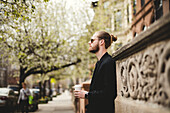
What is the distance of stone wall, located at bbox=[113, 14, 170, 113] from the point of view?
1.98 m

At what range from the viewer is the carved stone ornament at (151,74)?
78.4 inches

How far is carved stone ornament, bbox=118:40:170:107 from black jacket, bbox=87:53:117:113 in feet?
0.90

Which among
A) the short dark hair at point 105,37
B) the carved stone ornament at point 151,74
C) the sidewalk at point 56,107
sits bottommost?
the sidewalk at point 56,107

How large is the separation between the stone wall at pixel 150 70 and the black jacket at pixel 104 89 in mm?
274

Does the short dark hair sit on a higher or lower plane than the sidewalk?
higher

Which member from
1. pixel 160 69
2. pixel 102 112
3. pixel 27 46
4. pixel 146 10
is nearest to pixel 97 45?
pixel 102 112

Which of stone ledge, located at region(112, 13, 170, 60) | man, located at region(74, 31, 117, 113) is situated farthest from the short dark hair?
stone ledge, located at region(112, 13, 170, 60)

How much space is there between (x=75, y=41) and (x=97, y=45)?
17919 millimetres

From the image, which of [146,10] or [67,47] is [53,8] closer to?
[67,47]

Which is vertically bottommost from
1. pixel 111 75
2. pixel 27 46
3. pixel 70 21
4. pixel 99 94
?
pixel 99 94

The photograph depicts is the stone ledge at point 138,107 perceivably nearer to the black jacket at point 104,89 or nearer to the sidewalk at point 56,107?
the black jacket at point 104,89

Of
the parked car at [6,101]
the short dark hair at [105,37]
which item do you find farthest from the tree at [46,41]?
the short dark hair at [105,37]

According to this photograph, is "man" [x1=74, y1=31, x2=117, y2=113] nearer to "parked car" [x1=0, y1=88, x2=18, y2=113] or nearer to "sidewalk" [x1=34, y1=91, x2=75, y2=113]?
"parked car" [x1=0, y1=88, x2=18, y2=113]

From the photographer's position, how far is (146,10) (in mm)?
19859
